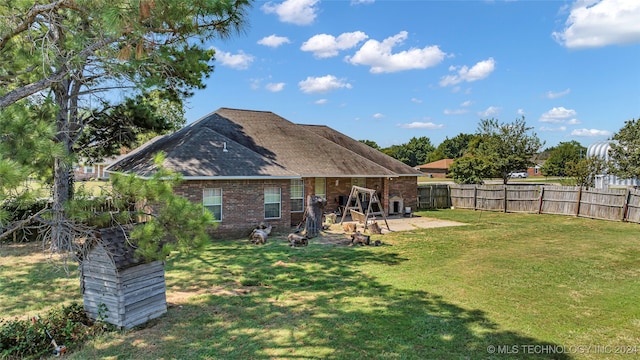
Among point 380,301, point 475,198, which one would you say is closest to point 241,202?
point 380,301

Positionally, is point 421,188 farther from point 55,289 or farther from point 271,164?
point 55,289

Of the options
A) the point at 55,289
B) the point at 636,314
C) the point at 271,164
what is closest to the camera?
the point at 636,314

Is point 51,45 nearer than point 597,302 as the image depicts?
Yes

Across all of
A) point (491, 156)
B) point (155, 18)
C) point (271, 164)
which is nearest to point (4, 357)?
point (155, 18)

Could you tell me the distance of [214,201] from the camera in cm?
1392

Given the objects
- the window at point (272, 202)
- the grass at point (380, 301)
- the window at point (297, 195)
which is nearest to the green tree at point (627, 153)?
the grass at point (380, 301)

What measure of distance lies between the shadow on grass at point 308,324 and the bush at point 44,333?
455 mm

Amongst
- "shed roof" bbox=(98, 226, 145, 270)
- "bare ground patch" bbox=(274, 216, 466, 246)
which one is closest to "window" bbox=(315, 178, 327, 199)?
"bare ground patch" bbox=(274, 216, 466, 246)

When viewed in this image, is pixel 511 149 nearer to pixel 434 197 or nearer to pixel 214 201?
pixel 434 197

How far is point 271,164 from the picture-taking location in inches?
625

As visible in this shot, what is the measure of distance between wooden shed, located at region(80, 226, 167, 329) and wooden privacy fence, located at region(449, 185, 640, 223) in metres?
20.3

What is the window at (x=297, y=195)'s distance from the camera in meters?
17.3

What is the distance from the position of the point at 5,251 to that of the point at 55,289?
19.0 feet

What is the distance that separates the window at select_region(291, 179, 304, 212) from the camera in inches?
683
